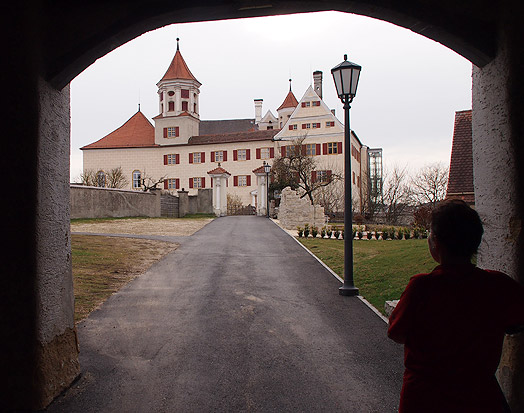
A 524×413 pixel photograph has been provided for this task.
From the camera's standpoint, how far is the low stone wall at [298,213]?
1080 inches

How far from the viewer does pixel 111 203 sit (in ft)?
94.3

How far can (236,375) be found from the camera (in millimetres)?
4715

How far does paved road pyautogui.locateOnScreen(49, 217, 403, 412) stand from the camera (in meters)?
4.14

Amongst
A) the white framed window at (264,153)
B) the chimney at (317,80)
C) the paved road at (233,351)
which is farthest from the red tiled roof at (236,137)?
the paved road at (233,351)

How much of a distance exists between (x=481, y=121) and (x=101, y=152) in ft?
207

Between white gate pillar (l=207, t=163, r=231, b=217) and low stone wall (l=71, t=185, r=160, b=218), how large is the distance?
8543 mm

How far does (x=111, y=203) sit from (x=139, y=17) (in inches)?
1032

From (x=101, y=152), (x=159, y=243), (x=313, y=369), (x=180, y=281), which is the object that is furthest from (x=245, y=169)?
(x=313, y=369)

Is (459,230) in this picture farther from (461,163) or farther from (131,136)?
(131,136)

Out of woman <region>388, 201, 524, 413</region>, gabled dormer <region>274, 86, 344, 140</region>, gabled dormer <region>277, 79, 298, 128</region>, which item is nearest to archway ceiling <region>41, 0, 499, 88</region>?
woman <region>388, 201, 524, 413</region>

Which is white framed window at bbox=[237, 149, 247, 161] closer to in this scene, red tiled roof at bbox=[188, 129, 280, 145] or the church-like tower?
red tiled roof at bbox=[188, 129, 280, 145]

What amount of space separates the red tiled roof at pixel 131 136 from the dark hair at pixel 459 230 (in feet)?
201

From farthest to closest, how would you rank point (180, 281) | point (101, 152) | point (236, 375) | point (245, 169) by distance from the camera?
point (101, 152)
point (245, 169)
point (180, 281)
point (236, 375)

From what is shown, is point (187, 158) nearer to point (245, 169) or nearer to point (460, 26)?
point (245, 169)
